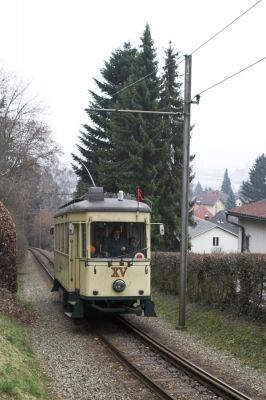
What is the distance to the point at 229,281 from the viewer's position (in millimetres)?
13938

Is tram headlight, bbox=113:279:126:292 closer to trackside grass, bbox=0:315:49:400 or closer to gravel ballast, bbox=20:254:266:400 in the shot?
gravel ballast, bbox=20:254:266:400

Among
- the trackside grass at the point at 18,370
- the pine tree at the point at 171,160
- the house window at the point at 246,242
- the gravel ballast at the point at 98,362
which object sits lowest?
the gravel ballast at the point at 98,362

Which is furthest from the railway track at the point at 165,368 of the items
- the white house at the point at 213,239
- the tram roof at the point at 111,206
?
the white house at the point at 213,239

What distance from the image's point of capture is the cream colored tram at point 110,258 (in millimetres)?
13047

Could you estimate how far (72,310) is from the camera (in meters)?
14.0

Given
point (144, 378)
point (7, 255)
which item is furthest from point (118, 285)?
point (7, 255)

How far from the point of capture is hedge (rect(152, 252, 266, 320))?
12.4 metres

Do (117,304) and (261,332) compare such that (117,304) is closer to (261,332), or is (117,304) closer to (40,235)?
(261,332)

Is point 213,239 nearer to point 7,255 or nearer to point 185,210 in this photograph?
point 7,255

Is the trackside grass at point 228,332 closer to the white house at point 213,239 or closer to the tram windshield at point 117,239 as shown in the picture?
the tram windshield at point 117,239

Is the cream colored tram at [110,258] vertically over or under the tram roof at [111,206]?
under

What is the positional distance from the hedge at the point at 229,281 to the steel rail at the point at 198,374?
237 cm

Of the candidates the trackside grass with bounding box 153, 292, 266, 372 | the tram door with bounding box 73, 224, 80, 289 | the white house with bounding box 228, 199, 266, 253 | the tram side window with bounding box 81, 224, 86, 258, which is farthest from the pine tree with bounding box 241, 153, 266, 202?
the tram side window with bounding box 81, 224, 86, 258

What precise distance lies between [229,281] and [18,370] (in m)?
6.93
